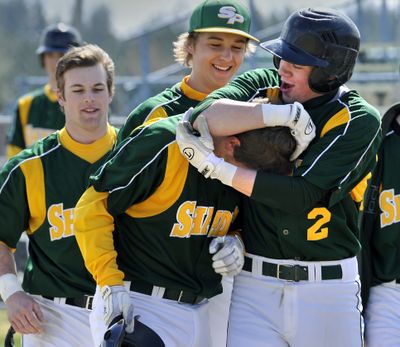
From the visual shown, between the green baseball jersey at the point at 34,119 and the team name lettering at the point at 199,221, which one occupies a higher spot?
the team name lettering at the point at 199,221

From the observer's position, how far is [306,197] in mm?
3895

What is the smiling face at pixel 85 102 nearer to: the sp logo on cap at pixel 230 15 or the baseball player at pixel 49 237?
the baseball player at pixel 49 237

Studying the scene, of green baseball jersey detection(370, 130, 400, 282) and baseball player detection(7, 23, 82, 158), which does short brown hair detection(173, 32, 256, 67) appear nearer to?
green baseball jersey detection(370, 130, 400, 282)

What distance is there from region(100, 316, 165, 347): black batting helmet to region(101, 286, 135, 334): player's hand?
2cm

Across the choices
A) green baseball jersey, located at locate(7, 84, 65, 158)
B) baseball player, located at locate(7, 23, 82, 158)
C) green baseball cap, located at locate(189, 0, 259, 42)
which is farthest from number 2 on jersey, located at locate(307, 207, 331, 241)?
green baseball jersey, located at locate(7, 84, 65, 158)

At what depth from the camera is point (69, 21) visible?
47.1 ft

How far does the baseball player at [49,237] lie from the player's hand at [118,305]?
926 mm

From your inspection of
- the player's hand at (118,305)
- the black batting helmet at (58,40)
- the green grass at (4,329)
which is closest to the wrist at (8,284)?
the player's hand at (118,305)

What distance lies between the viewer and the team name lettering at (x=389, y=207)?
473cm

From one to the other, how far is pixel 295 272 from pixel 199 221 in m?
0.46

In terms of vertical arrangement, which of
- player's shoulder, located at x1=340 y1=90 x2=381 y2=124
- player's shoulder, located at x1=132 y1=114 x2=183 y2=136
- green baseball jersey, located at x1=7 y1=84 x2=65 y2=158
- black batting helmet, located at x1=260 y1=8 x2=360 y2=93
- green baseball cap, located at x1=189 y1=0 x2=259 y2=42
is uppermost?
black batting helmet, located at x1=260 y1=8 x2=360 y2=93

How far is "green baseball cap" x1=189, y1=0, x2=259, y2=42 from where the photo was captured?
17.3 feet

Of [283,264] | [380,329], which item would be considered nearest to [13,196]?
[283,264]

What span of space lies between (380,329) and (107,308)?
151cm
